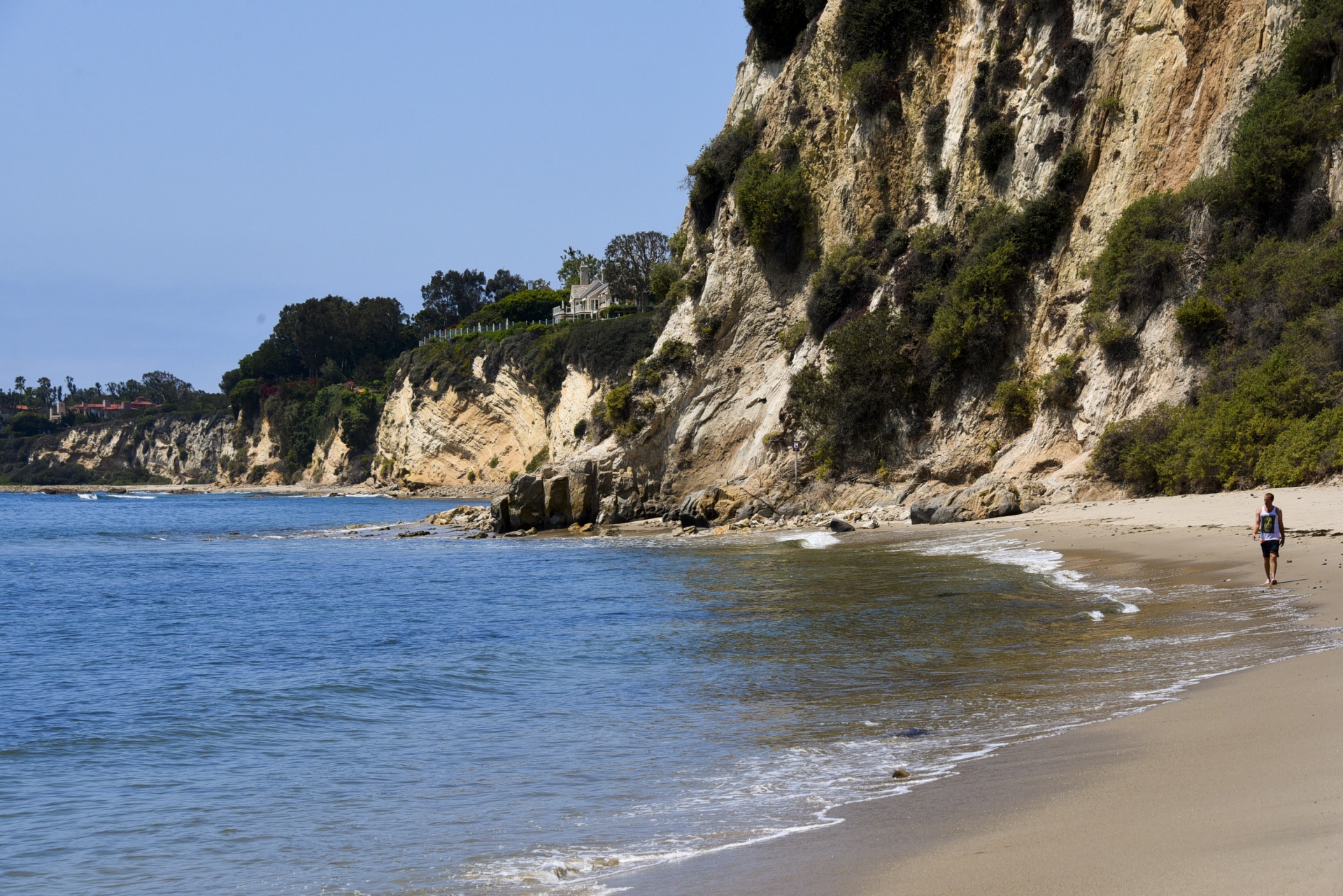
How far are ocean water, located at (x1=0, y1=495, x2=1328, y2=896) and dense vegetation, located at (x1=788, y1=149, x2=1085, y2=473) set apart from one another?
11.1m

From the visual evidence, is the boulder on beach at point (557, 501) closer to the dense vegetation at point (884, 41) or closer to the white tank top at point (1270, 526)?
the dense vegetation at point (884, 41)

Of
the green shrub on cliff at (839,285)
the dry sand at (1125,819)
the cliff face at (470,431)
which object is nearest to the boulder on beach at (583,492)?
the green shrub on cliff at (839,285)

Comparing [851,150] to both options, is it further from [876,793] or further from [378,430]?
[378,430]

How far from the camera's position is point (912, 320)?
30328mm

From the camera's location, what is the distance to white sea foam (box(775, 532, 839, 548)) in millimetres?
22891

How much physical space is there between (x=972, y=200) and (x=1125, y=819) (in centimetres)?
2810

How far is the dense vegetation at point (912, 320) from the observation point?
27.2 m

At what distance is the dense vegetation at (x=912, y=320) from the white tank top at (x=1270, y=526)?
1480 centimetres

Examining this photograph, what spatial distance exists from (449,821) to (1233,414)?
18.0 metres

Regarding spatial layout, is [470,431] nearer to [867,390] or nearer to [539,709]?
[867,390]

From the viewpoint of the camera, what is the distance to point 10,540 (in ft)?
134

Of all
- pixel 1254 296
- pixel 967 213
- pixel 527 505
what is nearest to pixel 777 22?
pixel 967 213

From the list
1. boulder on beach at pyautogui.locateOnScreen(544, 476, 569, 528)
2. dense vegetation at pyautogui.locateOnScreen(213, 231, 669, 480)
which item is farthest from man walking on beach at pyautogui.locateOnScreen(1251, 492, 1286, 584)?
dense vegetation at pyautogui.locateOnScreen(213, 231, 669, 480)

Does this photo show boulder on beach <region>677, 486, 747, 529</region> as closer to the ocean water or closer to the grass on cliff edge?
the ocean water
